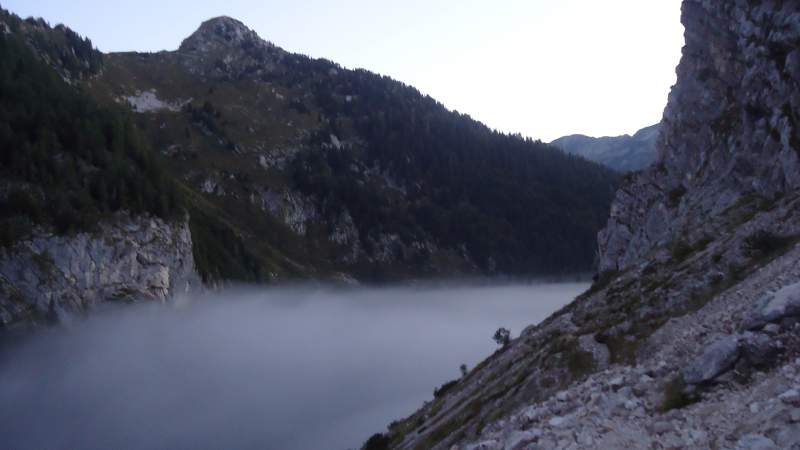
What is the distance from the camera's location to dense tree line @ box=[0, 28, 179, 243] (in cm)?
9662

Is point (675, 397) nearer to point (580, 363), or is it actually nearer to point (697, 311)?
point (697, 311)

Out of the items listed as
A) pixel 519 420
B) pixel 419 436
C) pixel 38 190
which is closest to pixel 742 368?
pixel 519 420

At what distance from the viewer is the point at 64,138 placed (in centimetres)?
11294

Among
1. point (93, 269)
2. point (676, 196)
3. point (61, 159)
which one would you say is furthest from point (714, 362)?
point (61, 159)

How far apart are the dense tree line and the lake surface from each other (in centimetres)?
1886

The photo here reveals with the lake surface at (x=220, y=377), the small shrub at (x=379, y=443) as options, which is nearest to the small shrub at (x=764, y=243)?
the small shrub at (x=379, y=443)

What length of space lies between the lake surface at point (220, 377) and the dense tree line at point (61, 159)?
18.9 metres

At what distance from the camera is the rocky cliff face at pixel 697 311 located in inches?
465

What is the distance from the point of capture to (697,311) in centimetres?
1914

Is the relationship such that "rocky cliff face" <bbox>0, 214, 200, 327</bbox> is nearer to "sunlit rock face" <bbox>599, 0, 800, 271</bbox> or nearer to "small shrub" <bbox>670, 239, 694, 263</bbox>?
"sunlit rock face" <bbox>599, 0, 800, 271</bbox>

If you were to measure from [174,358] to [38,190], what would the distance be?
36352 millimetres

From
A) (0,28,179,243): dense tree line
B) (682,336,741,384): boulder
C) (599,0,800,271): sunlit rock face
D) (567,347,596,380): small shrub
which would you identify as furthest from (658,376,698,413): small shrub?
(0,28,179,243): dense tree line

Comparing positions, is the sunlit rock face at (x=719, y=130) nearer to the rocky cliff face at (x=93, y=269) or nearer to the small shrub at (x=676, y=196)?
the small shrub at (x=676, y=196)

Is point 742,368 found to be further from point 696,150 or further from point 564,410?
point 696,150
